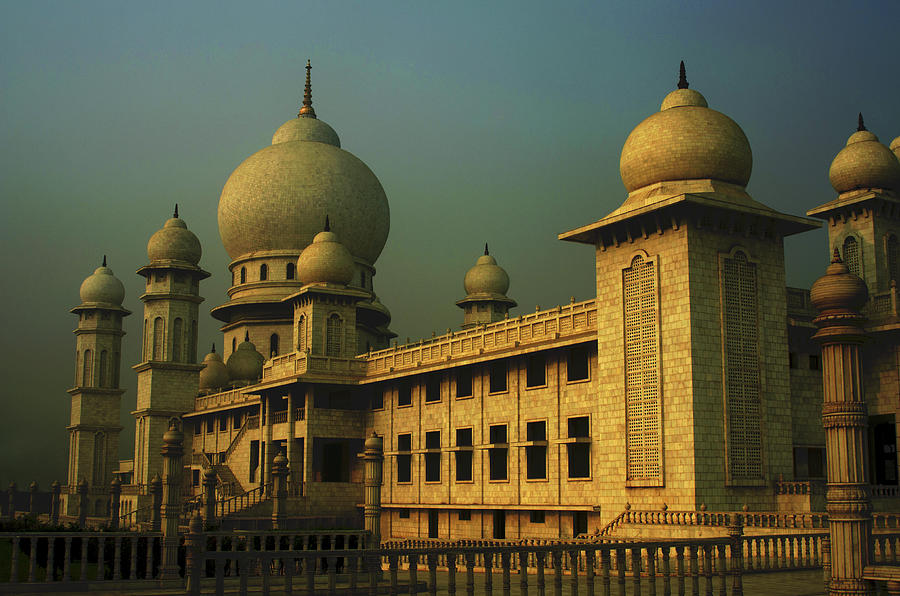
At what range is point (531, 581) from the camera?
2034 centimetres

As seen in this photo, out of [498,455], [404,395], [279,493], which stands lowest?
[279,493]

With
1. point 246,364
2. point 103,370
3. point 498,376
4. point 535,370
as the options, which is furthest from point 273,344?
point 535,370

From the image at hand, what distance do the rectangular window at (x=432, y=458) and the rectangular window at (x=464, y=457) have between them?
1469mm

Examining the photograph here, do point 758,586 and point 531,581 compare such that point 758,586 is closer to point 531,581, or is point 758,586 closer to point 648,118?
point 531,581

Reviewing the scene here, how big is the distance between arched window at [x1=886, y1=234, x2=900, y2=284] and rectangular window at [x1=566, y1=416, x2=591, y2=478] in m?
10.8

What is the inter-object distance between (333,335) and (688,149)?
67.6 ft

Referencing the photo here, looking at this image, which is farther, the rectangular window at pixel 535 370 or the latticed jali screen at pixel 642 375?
the rectangular window at pixel 535 370

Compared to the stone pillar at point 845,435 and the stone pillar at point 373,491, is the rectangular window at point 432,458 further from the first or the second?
the stone pillar at point 845,435

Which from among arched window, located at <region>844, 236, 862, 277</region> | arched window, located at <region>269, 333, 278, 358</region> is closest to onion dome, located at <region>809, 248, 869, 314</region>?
arched window, located at <region>844, 236, 862, 277</region>

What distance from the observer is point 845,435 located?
44.1ft

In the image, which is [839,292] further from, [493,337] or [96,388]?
[96,388]

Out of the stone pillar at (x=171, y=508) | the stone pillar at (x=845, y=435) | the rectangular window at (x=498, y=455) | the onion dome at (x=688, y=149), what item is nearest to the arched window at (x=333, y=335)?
the rectangular window at (x=498, y=455)

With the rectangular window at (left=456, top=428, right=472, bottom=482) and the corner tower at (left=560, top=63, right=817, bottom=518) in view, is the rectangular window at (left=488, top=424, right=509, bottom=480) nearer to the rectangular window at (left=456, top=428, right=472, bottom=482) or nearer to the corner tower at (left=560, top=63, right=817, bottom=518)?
the rectangular window at (left=456, top=428, right=472, bottom=482)

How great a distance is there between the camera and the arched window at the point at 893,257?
32.5 metres
